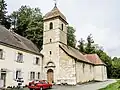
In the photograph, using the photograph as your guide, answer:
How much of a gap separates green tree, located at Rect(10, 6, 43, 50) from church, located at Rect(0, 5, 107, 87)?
10.2 metres

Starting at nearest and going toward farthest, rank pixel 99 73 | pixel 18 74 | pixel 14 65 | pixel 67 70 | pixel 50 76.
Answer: pixel 14 65
pixel 18 74
pixel 67 70
pixel 50 76
pixel 99 73

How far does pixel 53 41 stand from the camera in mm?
31250

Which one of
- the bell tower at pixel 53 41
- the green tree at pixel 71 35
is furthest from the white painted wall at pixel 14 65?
the green tree at pixel 71 35

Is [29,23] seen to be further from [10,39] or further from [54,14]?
[10,39]

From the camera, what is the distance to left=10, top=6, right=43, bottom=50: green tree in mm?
43066

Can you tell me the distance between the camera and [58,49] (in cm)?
3019

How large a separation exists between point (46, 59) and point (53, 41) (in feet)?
11.6

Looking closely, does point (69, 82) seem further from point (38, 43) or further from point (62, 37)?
point (38, 43)

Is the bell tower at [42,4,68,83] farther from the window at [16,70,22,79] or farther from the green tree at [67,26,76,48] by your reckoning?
the green tree at [67,26,76,48]

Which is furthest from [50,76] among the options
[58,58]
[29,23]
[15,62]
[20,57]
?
[29,23]

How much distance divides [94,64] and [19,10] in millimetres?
26769

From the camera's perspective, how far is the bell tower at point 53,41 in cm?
2994

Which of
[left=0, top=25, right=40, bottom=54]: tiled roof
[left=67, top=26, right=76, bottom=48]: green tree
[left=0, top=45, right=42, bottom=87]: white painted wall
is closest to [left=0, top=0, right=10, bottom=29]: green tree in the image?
[left=67, top=26, right=76, bottom=48]: green tree

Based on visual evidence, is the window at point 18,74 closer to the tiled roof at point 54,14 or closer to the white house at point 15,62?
the white house at point 15,62
